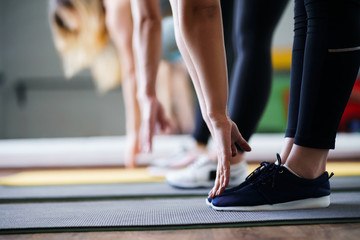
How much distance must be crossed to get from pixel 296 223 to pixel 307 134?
22 cm

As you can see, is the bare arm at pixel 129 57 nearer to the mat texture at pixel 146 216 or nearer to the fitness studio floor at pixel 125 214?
the fitness studio floor at pixel 125 214

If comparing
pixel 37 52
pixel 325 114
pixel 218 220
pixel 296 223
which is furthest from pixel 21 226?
pixel 37 52

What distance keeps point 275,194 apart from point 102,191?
2.22ft

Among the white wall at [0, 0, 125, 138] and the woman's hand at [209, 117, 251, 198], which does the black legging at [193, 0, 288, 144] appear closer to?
the woman's hand at [209, 117, 251, 198]

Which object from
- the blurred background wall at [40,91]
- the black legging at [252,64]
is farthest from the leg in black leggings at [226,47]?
the blurred background wall at [40,91]

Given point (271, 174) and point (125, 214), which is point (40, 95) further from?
point (271, 174)

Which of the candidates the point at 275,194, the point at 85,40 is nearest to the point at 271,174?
the point at 275,194

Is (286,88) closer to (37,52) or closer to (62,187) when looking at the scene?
(62,187)

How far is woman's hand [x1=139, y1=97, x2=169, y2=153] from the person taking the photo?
3.73 feet

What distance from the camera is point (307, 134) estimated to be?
830 millimetres

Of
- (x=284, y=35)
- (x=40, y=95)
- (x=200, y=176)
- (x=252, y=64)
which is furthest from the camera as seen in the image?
(x=284, y=35)

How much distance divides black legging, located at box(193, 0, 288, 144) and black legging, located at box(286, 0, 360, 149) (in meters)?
0.27

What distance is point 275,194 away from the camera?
0.87 metres

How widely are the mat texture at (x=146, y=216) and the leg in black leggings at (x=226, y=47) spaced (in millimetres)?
615
